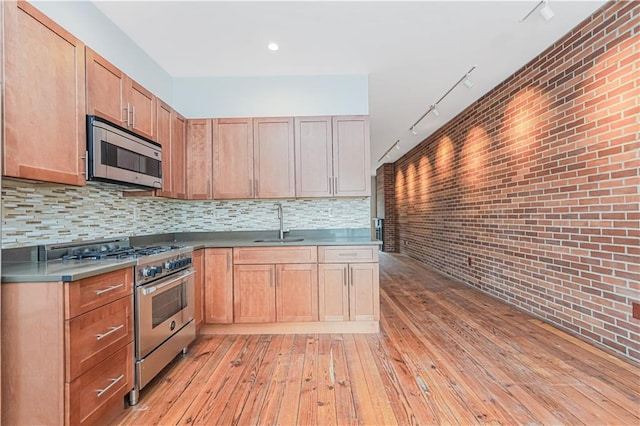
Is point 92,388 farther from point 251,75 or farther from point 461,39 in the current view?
point 461,39

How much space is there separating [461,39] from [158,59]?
2.97 meters

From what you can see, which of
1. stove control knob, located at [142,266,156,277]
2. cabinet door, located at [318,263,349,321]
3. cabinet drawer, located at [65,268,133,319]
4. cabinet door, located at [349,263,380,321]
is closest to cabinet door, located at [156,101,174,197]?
stove control knob, located at [142,266,156,277]

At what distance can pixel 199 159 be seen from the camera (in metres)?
3.28

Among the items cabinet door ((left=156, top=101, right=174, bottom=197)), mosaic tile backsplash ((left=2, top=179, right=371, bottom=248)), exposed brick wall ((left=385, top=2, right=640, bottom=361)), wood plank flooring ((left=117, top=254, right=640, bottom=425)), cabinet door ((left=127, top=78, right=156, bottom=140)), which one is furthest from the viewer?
cabinet door ((left=156, top=101, right=174, bottom=197))

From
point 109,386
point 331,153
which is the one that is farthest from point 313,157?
point 109,386

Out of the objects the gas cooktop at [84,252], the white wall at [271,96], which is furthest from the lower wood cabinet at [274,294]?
the white wall at [271,96]

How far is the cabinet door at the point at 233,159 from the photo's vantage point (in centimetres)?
326

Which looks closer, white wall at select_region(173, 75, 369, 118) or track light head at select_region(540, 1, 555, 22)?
track light head at select_region(540, 1, 555, 22)

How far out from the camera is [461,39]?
2.79 metres

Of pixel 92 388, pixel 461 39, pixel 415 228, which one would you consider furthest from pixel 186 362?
pixel 415 228

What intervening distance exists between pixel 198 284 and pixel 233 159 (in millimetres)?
1338

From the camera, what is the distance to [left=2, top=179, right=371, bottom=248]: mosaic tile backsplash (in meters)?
1.83

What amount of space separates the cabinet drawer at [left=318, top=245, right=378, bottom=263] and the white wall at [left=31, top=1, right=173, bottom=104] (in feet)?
7.90

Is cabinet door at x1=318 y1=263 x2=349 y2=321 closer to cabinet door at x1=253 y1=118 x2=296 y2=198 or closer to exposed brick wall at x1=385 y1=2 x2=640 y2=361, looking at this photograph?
cabinet door at x1=253 y1=118 x2=296 y2=198
